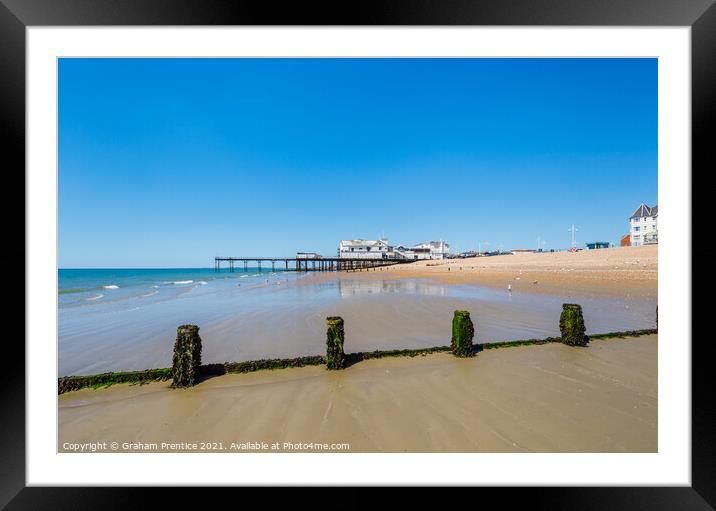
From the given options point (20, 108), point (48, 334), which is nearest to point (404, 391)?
point (48, 334)

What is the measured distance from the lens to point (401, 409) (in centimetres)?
336

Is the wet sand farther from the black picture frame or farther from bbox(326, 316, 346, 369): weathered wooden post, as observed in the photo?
the black picture frame

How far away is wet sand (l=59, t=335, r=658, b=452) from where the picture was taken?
2.83 metres

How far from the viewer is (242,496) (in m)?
2.09

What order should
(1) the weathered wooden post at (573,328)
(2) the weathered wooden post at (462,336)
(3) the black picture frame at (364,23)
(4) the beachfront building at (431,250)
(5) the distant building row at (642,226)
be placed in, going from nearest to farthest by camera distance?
1. (3) the black picture frame at (364,23)
2. (2) the weathered wooden post at (462,336)
3. (1) the weathered wooden post at (573,328)
4. (5) the distant building row at (642,226)
5. (4) the beachfront building at (431,250)

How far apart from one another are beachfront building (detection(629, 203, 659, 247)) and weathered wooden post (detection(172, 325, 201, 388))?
46.9 metres

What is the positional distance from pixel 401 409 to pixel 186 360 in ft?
10.9

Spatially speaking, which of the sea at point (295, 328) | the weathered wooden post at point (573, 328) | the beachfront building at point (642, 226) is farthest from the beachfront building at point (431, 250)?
the weathered wooden post at point (573, 328)

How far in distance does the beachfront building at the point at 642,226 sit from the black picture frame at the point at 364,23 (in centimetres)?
4399

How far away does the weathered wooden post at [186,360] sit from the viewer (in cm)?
411

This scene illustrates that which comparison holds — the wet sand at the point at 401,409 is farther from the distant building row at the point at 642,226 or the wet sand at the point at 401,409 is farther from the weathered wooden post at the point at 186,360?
the distant building row at the point at 642,226

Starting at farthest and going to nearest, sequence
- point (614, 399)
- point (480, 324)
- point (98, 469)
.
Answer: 1. point (480, 324)
2. point (614, 399)
3. point (98, 469)

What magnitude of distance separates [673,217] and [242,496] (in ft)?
13.9

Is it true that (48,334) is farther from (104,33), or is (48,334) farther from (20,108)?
(104,33)
